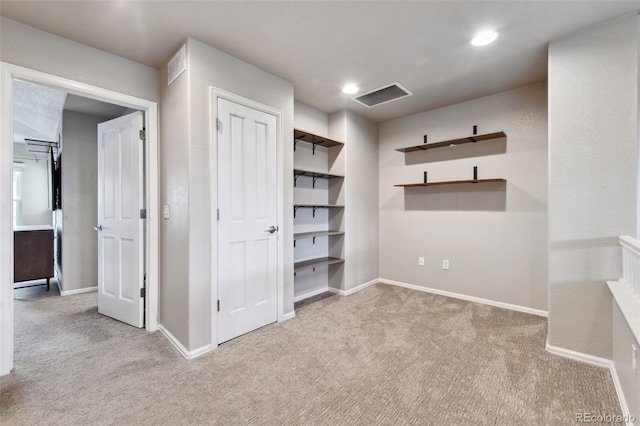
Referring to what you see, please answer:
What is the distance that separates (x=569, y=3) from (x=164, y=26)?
2.73 m

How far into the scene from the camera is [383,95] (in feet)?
10.8

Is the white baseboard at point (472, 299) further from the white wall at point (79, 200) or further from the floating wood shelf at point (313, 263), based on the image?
the white wall at point (79, 200)

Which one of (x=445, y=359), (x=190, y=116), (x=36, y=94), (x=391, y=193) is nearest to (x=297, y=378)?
(x=445, y=359)

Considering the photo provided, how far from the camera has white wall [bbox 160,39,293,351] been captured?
87.7 inches

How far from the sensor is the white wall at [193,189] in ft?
7.30

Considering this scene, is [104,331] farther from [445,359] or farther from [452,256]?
[452,256]

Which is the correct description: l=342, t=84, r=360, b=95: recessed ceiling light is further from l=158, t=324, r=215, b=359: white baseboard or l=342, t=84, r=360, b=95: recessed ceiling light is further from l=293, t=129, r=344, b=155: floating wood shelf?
l=158, t=324, r=215, b=359: white baseboard

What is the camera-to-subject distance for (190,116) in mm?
2215

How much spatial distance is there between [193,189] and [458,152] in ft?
10.1

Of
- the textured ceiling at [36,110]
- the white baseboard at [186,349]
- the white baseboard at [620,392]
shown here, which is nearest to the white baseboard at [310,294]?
the white baseboard at [186,349]

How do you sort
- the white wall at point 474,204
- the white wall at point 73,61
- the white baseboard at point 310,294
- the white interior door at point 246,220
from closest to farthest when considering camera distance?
the white wall at point 73,61 < the white interior door at point 246,220 < the white wall at point 474,204 < the white baseboard at point 310,294

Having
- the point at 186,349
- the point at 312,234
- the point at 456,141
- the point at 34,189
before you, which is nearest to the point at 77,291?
the point at 186,349

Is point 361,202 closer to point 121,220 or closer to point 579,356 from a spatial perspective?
point 579,356

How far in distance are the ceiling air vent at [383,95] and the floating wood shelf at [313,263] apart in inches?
78.7
